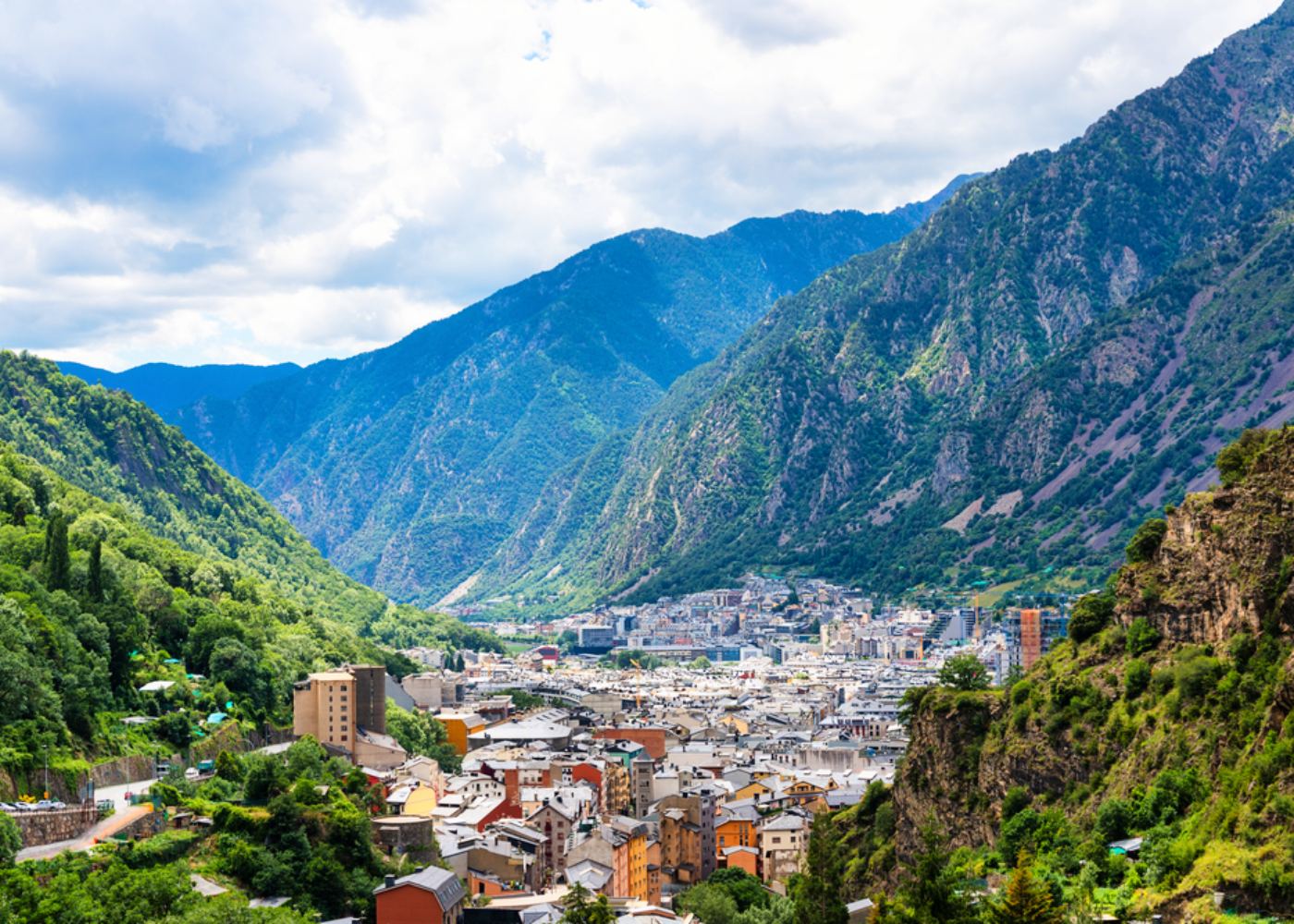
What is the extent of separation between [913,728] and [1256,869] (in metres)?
45.8

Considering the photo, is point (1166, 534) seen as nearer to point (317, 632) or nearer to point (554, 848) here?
point (554, 848)

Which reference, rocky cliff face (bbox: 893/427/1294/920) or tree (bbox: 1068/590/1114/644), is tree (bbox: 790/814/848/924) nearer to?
rocky cliff face (bbox: 893/427/1294/920)

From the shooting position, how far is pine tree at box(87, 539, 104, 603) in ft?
440

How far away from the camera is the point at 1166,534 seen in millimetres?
94562

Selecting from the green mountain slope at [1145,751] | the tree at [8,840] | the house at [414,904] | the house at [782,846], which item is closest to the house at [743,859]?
the house at [782,846]

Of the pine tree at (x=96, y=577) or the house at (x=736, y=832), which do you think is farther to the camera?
the pine tree at (x=96, y=577)

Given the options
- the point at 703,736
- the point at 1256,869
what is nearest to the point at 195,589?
the point at 703,736

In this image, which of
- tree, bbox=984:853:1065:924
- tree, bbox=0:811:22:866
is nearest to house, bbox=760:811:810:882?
tree, bbox=0:811:22:866

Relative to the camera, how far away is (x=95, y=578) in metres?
134

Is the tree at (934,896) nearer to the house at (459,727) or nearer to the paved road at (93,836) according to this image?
the paved road at (93,836)

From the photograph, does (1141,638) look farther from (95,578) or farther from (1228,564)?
(95,578)

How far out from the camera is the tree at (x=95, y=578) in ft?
440

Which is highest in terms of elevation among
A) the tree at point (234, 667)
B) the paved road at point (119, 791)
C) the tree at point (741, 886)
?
the tree at point (234, 667)

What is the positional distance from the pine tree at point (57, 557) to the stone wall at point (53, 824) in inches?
1562
